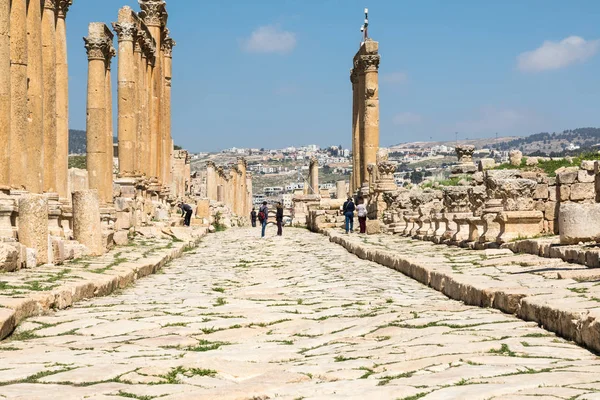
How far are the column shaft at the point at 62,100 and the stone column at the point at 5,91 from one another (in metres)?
6.06

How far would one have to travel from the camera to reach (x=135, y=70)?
3022 cm

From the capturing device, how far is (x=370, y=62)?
37.9 meters

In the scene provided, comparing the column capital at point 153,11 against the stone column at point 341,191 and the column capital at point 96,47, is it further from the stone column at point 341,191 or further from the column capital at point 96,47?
the stone column at point 341,191

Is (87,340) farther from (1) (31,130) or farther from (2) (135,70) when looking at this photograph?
(2) (135,70)

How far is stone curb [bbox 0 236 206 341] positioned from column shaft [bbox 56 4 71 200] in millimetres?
6669

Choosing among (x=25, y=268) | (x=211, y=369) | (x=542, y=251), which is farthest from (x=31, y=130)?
(x=211, y=369)

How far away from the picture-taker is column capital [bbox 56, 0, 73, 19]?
21375mm

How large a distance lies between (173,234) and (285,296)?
1574cm

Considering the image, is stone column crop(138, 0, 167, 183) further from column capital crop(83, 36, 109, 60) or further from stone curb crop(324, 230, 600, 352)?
stone curb crop(324, 230, 600, 352)

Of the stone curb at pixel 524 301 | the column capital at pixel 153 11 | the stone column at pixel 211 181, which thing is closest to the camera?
the stone curb at pixel 524 301

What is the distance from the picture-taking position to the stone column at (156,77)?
34.7 m

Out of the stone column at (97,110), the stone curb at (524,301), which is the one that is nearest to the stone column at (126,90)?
the stone column at (97,110)

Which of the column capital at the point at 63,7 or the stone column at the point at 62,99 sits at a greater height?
the column capital at the point at 63,7

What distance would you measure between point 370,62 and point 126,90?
40.4 feet
